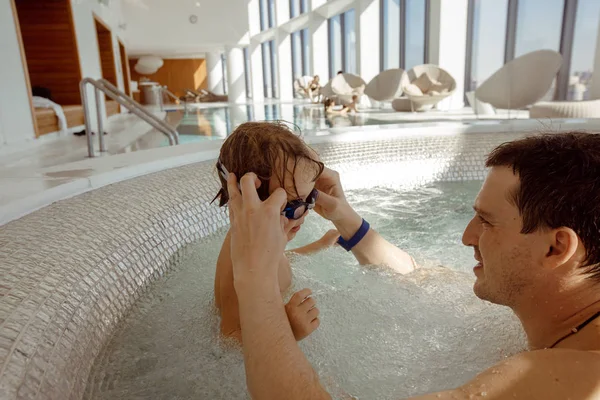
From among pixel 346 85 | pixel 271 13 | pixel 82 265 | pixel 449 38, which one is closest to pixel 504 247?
pixel 82 265

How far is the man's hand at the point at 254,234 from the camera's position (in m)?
0.82

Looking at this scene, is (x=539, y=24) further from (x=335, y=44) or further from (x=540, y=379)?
(x=540, y=379)

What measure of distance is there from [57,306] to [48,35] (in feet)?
23.0

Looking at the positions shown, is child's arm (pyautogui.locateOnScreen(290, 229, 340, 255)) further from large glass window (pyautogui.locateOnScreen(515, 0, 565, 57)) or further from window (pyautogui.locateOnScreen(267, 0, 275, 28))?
window (pyautogui.locateOnScreen(267, 0, 275, 28))

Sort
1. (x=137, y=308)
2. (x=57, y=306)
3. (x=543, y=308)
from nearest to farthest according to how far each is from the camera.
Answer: (x=543, y=308) → (x=57, y=306) → (x=137, y=308)

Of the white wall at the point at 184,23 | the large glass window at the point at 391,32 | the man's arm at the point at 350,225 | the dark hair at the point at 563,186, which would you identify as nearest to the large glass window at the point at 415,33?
the large glass window at the point at 391,32

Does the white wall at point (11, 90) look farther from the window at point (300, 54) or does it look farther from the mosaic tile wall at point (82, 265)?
the window at point (300, 54)

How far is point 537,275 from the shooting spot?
0.85 meters

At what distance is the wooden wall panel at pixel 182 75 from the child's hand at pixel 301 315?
2662cm

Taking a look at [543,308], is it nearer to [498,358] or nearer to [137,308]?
[498,358]

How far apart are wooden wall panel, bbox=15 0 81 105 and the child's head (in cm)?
698

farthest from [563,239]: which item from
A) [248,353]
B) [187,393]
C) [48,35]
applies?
[48,35]

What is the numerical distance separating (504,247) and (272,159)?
0.55 metres

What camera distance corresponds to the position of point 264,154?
1.11 metres
